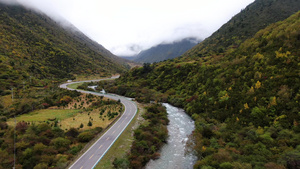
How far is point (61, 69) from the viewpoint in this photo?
127 meters

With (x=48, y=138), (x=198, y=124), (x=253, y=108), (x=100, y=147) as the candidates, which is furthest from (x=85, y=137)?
(x=253, y=108)

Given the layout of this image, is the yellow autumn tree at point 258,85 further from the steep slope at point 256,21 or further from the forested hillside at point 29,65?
the forested hillside at point 29,65

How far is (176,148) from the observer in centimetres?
2905

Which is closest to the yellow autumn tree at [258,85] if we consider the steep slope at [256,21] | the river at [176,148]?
the river at [176,148]

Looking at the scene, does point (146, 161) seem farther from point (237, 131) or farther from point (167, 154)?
point (237, 131)

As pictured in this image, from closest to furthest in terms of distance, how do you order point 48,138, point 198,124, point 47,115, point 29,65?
point 48,138
point 198,124
point 47,115
point 29,65

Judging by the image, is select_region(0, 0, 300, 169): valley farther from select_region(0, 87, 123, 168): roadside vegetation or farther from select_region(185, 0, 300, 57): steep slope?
select_region(185, 0, 300, 57): steep slope

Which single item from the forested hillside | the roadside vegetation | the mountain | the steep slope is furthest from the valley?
the steep slope

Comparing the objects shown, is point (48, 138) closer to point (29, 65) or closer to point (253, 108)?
point (253, 108)

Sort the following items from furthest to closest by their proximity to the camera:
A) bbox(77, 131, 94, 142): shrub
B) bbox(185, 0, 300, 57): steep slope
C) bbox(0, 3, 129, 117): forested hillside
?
bbox(185, 0, 300, 57): steep slope
bbox(0, 3, 129, 117): forested hillside
bbox(77, 131, 94, 142): shrub

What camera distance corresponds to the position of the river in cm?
2417

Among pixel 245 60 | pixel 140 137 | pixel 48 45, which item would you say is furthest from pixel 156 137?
pixel 48 45

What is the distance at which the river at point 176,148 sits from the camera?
79.3 ft

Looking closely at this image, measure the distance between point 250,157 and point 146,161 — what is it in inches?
595
